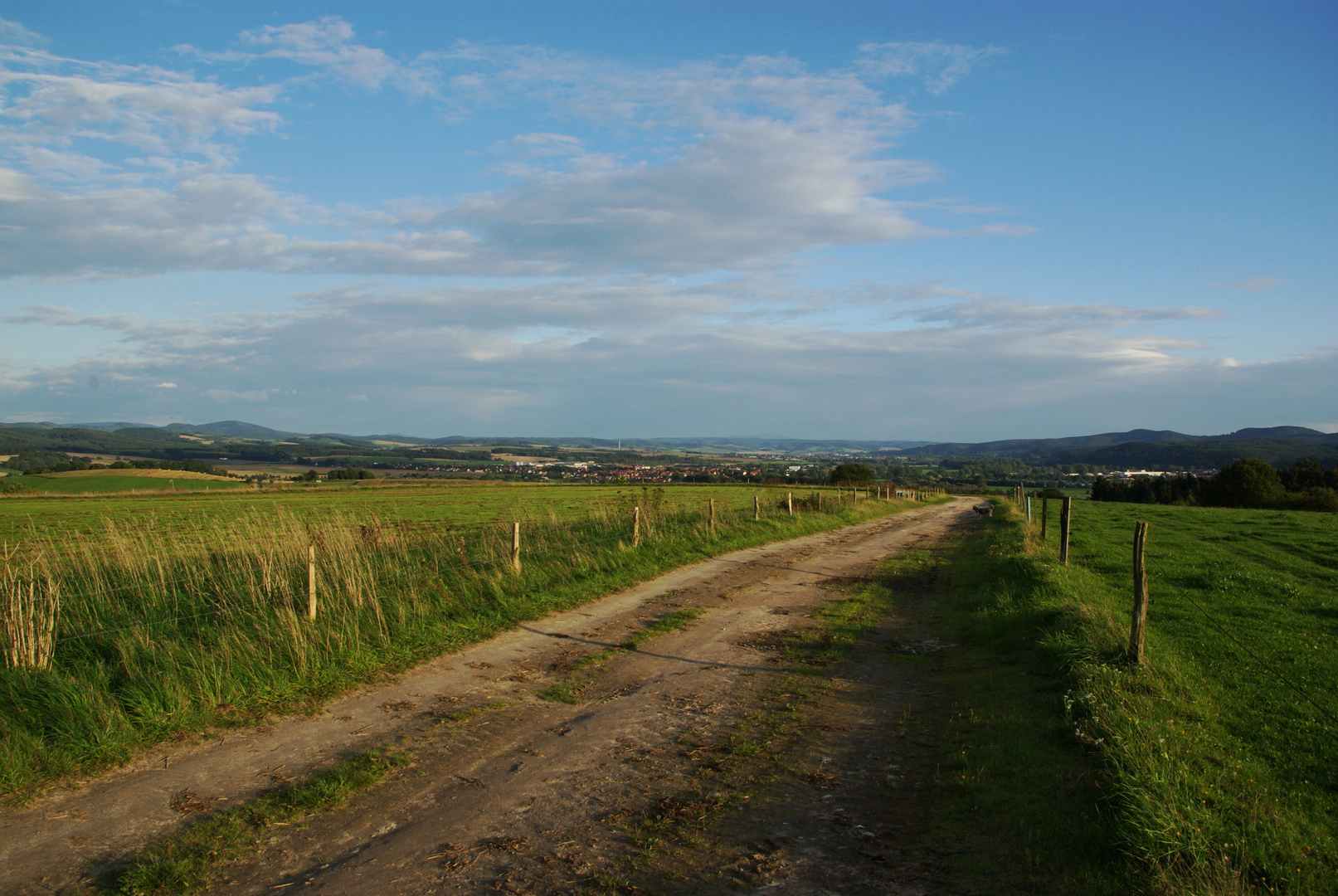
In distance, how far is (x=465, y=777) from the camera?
559 cm

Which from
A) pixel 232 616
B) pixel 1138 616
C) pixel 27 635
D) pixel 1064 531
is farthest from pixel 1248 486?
pixel 27 635

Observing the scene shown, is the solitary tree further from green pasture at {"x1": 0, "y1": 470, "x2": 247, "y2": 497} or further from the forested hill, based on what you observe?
green pasture at {"x1": 0, "y1": 470, "x2": 247, "y2": 497}

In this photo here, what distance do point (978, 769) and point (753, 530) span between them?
18377 millimetres

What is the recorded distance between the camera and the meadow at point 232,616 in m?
6.33

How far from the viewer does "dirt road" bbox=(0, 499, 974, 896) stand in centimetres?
425

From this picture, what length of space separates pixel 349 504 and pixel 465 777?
154 feet

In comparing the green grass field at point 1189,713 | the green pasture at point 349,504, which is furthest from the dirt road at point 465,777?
the green pasture at point 349,504

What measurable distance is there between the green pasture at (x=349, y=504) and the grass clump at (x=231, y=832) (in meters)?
9.19

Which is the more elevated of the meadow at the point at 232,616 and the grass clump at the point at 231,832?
the meadow at the point at 232,616

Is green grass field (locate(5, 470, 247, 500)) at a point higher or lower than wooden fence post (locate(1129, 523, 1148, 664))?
lower

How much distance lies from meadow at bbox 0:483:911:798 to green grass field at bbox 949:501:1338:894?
6.99 m

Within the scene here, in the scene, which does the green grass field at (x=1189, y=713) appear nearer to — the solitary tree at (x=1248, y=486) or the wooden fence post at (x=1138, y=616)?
the wooden fence post at (x=1138, y=616)

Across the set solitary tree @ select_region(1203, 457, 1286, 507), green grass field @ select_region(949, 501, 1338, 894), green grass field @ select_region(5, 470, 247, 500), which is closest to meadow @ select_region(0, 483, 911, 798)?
green grass field @ select_region(949, 501, 1338, 894)

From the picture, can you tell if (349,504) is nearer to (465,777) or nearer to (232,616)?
(232,616)
